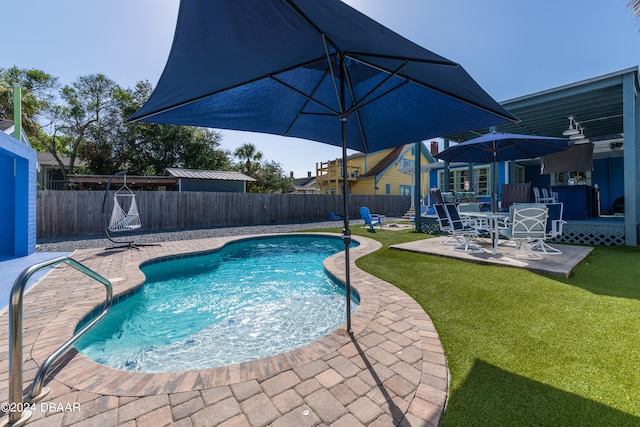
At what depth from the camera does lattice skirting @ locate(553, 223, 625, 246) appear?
22.8 ft

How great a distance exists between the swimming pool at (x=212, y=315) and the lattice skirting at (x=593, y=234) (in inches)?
286

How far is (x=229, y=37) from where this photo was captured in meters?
2.03

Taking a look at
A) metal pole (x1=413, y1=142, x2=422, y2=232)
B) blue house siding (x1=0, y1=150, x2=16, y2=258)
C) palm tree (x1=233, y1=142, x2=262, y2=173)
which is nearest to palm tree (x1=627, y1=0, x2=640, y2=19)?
metal pole (x1=413, y1=142, x2=422, y2=232)

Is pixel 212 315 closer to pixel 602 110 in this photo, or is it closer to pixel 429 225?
pixel 429 225

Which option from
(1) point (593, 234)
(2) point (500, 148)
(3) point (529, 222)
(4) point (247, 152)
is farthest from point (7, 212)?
(4) point (247, 152)

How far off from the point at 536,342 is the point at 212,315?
4.07 m

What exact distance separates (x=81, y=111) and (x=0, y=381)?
27.1 meters

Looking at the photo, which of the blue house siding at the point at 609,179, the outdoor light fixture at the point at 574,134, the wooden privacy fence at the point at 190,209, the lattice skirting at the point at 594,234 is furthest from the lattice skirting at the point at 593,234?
the wooden privacy fence at the point at 190,209

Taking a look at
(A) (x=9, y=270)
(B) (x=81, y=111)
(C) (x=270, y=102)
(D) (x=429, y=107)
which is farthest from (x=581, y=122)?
(B) (x=81, y=111)

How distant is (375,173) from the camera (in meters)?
24.6

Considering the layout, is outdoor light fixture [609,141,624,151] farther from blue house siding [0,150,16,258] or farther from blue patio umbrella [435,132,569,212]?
blue house siding [0,150,16,258]

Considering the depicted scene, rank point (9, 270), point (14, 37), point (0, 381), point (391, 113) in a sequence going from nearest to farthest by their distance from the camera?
point (0, 381)
point (391, 113)
point (9, 270)
point (14, 37)

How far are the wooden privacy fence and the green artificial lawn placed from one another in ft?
35.8

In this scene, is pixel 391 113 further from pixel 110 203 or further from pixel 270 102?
pixel 110 203
